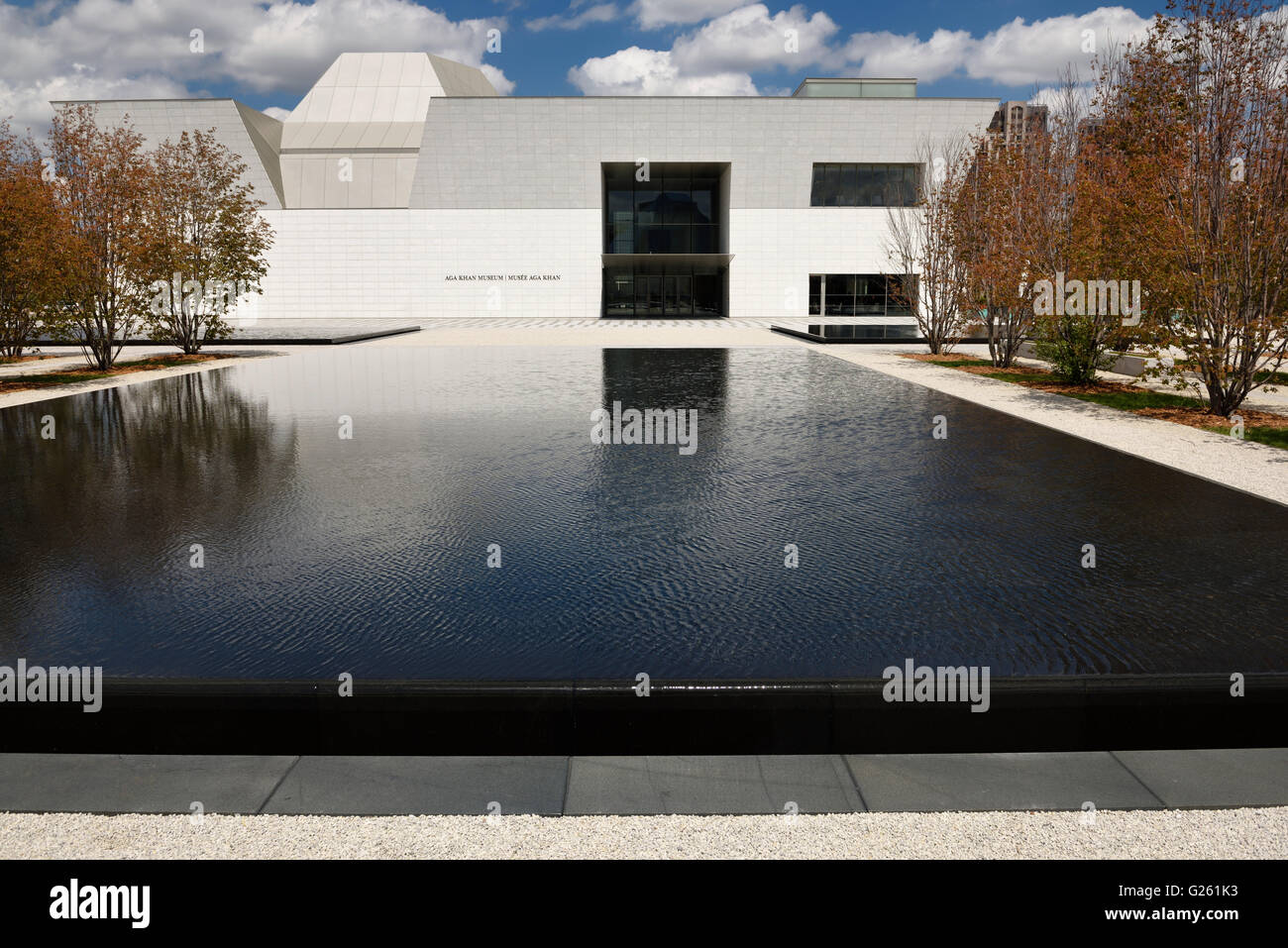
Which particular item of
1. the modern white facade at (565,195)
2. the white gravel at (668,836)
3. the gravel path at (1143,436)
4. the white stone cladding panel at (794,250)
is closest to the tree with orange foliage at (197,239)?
the gravel path at (1143,436)

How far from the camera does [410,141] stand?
5472 cm

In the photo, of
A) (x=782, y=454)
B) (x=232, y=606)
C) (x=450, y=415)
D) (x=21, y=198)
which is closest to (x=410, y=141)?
(x=21, y=198)

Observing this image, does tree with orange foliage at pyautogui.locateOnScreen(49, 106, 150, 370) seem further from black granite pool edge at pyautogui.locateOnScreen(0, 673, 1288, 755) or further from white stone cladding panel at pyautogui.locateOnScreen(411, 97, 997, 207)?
white stone cladding panel at pyautogui.locateOnScreen(411, 97, 997, 207)

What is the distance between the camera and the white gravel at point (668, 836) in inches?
127

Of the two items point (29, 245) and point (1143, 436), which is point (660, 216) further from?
point (1143, 436)

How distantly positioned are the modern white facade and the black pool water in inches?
1610

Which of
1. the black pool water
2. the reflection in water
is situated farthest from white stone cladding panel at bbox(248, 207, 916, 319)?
the black pool water

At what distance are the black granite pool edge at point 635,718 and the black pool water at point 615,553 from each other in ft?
0.98

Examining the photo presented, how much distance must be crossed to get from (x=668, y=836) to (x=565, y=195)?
50.9 m

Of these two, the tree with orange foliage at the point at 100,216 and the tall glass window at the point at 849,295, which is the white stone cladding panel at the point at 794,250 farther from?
the tree with orange foliage at the point at 100,216

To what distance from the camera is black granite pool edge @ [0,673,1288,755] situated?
13.1ft

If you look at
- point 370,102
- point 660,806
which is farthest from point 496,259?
point 660,806
